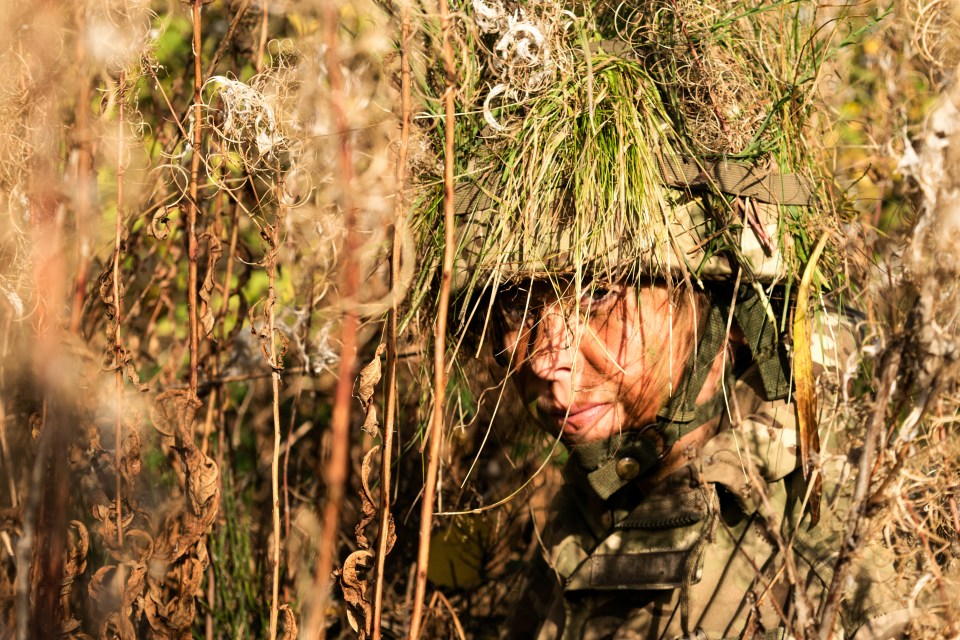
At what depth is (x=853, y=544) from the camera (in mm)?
1005

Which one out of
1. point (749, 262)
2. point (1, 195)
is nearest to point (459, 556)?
point (749, 262)

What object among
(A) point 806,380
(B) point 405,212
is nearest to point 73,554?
(B) point 405,212

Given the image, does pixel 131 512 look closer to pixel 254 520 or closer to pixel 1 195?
pixel 1 195

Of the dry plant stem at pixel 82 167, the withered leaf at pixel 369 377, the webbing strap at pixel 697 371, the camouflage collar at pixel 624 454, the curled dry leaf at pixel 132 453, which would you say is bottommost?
the camouflage collar at pixel 624 454

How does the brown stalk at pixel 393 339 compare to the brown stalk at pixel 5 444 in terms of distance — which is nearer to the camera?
the brown stalk at pixel 393 339

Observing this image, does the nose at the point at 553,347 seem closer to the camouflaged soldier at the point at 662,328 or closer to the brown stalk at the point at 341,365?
the camouflaged soldier at the point at 662,328

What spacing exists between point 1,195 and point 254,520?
3.98ft

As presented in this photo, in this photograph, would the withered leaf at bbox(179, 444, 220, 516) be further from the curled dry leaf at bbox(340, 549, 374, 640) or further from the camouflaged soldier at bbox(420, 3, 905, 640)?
the camouflaged soldier at bbox(420, 3, 905, 640)

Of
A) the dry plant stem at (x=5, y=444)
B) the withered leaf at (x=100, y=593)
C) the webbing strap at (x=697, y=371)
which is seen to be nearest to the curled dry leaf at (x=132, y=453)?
the withered leaf at (x=100, y=593)

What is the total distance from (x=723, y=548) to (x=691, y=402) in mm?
267

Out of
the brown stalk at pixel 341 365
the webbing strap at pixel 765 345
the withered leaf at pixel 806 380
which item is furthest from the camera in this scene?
the webbing strap at pixel 765 345

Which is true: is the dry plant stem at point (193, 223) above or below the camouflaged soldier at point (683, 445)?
above

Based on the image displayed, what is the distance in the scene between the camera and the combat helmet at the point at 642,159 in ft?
4.43

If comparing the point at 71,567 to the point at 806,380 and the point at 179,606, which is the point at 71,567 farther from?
the point at 806,380
